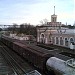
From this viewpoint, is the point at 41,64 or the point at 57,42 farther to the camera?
the point at 57,42

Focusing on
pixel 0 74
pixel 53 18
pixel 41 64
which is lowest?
pixel 0 74

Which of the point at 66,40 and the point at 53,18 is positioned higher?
the point at 53,18

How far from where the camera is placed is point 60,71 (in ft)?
44.9

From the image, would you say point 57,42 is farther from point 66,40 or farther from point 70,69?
point 70,69

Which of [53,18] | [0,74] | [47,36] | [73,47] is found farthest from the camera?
[53,18]

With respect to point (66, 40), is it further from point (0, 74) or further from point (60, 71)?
point (60, 71)

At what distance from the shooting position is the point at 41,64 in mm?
19125

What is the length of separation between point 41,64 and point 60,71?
5572 millimetres

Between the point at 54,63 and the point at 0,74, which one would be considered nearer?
the point at 54,63

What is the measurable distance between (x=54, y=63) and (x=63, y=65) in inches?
72.0

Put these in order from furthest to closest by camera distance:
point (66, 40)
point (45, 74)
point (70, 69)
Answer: point (66, 40) → point (45, 74) → point (70, 69)

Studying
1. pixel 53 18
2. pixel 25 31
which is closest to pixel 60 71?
pixel 53 18

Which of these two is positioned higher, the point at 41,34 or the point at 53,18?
the point at 53,18

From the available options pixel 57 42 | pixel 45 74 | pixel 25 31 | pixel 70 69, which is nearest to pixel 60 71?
pixel 70 69
